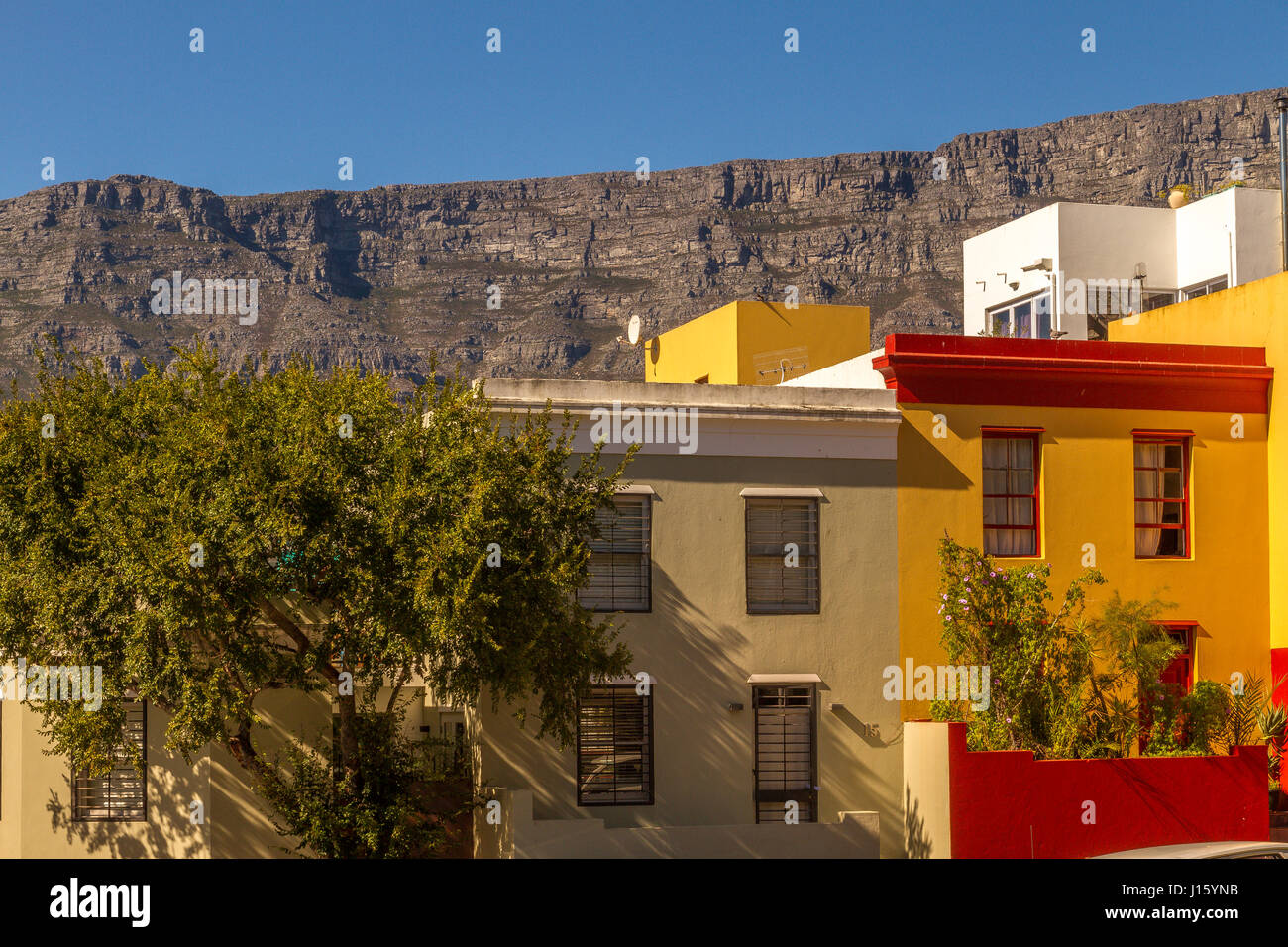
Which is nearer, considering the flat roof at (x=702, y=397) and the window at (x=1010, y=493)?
the flat roof at (x=702, y=397)

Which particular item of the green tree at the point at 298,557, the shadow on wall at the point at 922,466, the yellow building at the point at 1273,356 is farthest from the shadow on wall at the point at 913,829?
the yellow building at the point at 1273,356

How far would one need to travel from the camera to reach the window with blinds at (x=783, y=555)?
69.2 ft

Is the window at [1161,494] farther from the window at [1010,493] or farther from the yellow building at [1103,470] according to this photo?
the window at [1010,493]

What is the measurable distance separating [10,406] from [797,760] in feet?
39.7

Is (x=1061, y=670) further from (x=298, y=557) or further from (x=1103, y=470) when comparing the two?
(x=298, y=557)

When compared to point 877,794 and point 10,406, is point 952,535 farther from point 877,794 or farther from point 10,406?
point 10,406

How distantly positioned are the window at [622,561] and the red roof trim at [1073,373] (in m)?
4.57

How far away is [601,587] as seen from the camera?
20453mm

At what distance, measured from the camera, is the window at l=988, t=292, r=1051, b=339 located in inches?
1302

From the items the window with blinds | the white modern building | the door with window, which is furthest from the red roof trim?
the white modern building

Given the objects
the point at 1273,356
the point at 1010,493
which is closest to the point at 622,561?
the point at 1010,493

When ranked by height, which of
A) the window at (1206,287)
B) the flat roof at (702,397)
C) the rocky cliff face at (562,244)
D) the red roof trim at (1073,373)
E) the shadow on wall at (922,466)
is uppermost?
the rocky cliff face at (562,244)

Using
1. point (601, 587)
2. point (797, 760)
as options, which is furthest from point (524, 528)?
point (797, 760)

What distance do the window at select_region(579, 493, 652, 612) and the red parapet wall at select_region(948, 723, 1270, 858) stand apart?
484 cm
